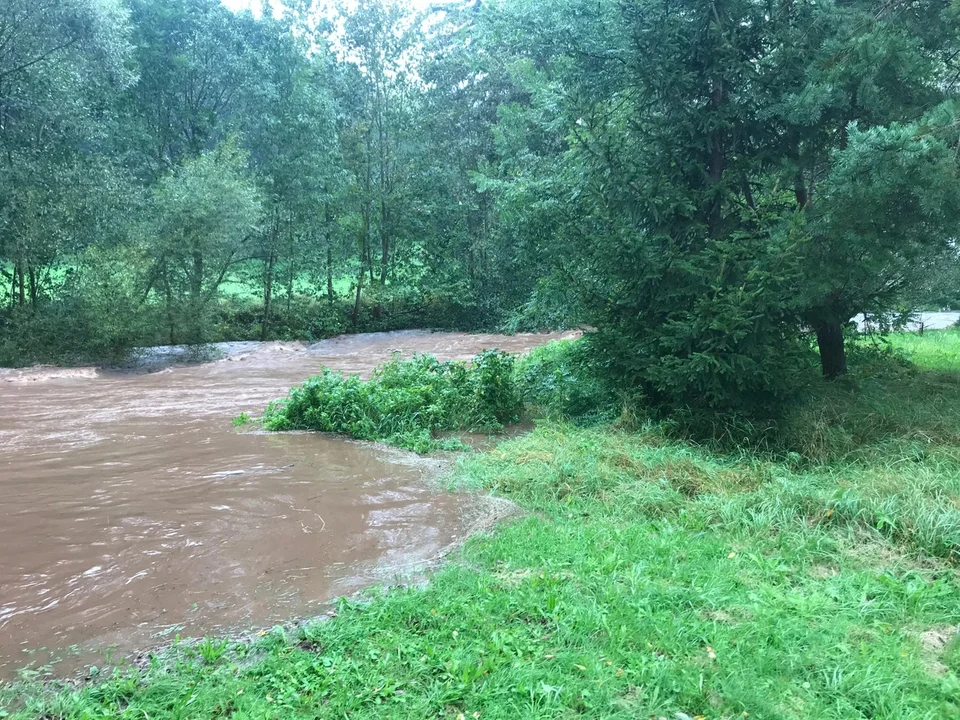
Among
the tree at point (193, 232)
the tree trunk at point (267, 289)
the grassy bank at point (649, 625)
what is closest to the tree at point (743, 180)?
the grassy bank at point (649, 625)

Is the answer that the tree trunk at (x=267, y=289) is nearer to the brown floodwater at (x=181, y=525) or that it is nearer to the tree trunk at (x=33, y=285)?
the tree trunk at (x=33, y=285)

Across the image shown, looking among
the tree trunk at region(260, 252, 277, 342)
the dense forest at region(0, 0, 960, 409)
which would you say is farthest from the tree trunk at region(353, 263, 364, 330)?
the tree trunk at region(260, 252, 277, 342)

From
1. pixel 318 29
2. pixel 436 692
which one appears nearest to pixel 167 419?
pixel 436 692

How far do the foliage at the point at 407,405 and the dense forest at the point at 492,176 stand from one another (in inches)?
66.1

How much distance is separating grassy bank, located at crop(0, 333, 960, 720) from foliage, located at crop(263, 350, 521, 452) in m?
3.24

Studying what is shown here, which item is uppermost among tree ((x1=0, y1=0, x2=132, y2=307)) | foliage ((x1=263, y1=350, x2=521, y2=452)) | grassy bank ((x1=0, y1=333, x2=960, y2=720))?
tree ((x1=0, y1=0, x2=132, y2=307))

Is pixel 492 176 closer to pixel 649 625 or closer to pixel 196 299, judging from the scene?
pixel 196 299

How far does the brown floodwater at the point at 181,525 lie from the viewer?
4438mm

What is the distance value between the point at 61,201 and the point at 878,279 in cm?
1761

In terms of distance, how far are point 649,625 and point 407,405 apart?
6317mm

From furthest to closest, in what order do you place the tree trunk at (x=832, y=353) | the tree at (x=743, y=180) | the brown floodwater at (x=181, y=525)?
the tree trunk at (x=832, y=353) < the tree at (x=743, y=180) < the brown floodwater at (x=181, y=525)

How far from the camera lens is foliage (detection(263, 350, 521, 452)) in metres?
9.45

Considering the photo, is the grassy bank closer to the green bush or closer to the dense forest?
the dense forest

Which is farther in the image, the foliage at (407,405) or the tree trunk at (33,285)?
the tree trunk at (33,285)
